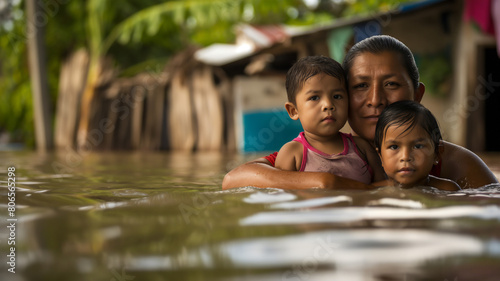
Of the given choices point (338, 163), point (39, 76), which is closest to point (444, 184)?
point (338, 163)

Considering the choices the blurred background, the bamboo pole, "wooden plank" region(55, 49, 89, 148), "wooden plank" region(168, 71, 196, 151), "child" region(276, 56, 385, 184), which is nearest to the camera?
"child" region(276, 56, 385, 184)

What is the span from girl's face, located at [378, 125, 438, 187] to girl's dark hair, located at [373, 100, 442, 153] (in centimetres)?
2

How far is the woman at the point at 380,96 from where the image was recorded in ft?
9.19

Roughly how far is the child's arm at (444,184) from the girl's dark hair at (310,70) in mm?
704

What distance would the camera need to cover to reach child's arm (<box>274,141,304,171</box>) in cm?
281

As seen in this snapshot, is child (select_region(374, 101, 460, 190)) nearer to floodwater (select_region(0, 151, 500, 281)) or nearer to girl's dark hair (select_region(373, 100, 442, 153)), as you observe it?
girl's dark hair (select_region(373, 100, 442, 153))

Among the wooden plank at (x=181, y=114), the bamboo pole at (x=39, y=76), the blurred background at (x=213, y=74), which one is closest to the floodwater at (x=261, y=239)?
the blurred background at (x=213, y=74)

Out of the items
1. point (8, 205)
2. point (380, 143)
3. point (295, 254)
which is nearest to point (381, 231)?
point (295, 254)

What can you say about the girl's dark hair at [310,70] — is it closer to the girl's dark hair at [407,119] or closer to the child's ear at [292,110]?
the child's ear at [292,110]

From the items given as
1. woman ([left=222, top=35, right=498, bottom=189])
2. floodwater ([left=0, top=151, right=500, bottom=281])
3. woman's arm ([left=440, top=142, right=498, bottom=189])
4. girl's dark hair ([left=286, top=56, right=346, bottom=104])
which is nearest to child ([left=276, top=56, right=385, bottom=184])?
girl's dark hair ([left=286, top=56, right=346, bottom=104])

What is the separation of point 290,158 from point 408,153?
0.64m

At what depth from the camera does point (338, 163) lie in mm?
2793

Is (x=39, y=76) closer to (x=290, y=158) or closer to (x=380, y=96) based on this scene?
(x=290, y=158)

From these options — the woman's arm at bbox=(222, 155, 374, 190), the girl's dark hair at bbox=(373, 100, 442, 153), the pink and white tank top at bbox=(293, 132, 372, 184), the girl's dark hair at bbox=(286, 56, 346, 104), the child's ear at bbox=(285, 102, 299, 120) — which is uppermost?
the girl's dark hair at bbox=(286, 56, 346, 104)
